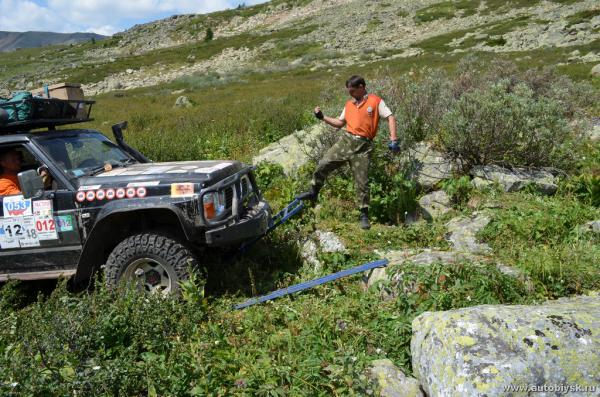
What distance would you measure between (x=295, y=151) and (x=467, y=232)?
4.00 meters

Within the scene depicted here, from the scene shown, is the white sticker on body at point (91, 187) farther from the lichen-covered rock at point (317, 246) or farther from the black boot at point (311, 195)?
the black boot at point (311, 195)

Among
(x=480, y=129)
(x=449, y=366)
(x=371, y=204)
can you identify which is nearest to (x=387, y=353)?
(x=449, y=366)

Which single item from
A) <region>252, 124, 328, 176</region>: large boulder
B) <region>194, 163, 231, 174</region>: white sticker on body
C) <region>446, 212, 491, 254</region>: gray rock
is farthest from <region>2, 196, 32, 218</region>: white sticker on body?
<region>446, 212, 491, 254</region>: gray rock

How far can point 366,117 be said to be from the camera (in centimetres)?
632

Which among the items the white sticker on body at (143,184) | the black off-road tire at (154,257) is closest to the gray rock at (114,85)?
the white sticker on body at (143,184)

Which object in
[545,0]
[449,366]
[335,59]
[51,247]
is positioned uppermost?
[545,0]

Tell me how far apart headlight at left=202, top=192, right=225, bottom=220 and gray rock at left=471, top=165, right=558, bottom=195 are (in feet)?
13.0

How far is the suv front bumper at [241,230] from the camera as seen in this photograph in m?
4.54

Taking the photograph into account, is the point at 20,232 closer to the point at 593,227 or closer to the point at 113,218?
the point at 113,218

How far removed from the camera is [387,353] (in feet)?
12.0

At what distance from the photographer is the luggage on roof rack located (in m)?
4.95

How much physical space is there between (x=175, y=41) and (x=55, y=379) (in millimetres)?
89850

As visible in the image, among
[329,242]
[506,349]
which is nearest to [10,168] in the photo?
[329,242]

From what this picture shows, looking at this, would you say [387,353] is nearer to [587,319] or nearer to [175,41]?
[587,319]
